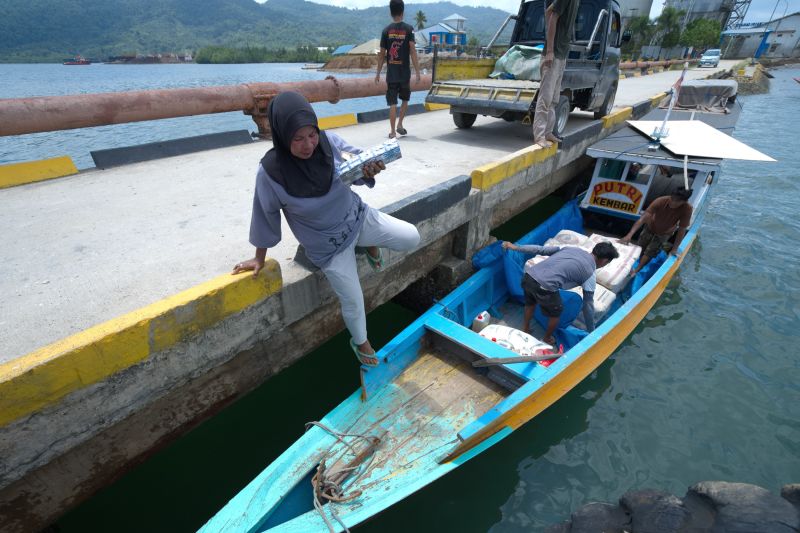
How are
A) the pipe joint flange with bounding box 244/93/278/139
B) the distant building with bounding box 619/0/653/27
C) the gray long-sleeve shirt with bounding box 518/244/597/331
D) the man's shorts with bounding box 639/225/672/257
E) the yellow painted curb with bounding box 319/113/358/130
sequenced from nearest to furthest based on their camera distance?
the gray long-sleeve shirt with bounding box 518/244/597/331 → the man's shorts with bounding box 639/225/672/257 → the pipe joint flange with bounding box 244/93/278/139 → the yellow painted curb with bounding box 319/113/358/130 → the distant building with bounding box 619/0/653/27

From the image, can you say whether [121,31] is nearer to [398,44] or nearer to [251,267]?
[398,44]

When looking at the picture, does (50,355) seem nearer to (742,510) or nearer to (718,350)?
(742,510)

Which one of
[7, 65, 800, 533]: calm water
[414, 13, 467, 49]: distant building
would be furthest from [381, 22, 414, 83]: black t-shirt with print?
[414, 13, 467, 49]: distant building

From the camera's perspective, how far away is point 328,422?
9.82ft

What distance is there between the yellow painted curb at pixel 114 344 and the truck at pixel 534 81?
199 inches

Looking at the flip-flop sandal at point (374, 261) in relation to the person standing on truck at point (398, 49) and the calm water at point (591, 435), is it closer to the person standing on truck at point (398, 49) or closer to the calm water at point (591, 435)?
the calm water at point (591, 435)

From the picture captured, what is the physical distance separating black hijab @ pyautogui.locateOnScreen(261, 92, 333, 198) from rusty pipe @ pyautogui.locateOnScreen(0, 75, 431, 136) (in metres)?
4.13

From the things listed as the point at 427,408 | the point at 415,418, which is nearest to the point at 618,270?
the point at 427,408

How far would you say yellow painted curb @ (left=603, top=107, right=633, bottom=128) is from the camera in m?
8.03

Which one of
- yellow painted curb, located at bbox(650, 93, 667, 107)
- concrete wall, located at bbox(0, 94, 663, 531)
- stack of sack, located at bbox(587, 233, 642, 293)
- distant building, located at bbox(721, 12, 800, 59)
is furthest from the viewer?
distant building, located at bbox(721, 12, 800, 59)

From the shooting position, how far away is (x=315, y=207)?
2371mm

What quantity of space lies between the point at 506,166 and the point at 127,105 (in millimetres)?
5044

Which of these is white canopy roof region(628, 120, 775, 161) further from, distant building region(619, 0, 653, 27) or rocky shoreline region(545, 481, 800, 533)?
distant building region(619, 0, 653, 27)

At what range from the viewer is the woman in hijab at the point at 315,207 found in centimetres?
210
